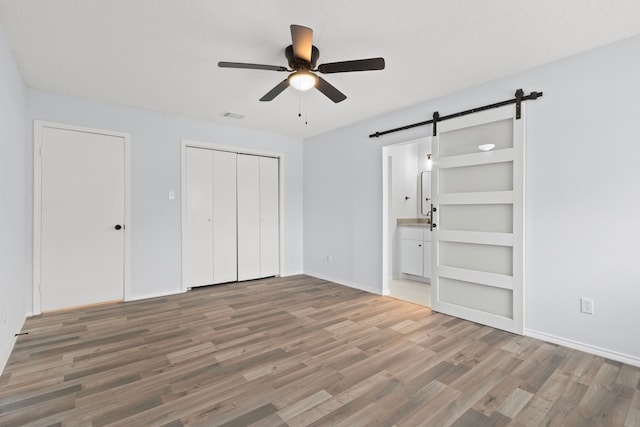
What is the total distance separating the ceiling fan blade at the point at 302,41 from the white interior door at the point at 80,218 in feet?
9.72

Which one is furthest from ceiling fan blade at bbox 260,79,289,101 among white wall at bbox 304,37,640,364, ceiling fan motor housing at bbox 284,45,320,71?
white wall at bbox 304,37,640,364

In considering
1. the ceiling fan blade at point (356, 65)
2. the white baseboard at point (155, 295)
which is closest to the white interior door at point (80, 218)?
the white baseboard at point (155, 295)

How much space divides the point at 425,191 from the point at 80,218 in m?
5.28

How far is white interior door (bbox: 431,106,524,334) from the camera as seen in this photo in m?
3.02

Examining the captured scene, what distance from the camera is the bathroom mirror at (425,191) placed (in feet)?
19.3

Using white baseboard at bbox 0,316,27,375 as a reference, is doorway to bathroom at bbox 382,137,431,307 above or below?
above

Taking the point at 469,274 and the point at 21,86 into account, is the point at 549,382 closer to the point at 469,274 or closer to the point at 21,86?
the point at 469,274

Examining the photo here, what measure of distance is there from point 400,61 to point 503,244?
6.52ft

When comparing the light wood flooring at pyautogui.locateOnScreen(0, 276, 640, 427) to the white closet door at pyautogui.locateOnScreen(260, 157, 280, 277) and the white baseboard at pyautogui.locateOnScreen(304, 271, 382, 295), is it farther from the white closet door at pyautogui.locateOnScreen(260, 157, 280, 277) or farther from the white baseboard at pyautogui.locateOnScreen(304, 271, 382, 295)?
the white closet door at pyautogui.locateOnScreen(260, 157, 280, 277)

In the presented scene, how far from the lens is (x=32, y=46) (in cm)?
261

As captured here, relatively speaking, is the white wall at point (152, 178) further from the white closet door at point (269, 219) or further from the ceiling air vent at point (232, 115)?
the white closet door at point (269, 219)

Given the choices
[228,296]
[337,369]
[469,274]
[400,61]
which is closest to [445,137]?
[400,61]

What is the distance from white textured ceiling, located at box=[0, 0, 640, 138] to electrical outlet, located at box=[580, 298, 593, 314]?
6.82ft

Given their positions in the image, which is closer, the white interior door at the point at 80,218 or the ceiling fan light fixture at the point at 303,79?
the ceiling fan light fixture at the point at 303,79
